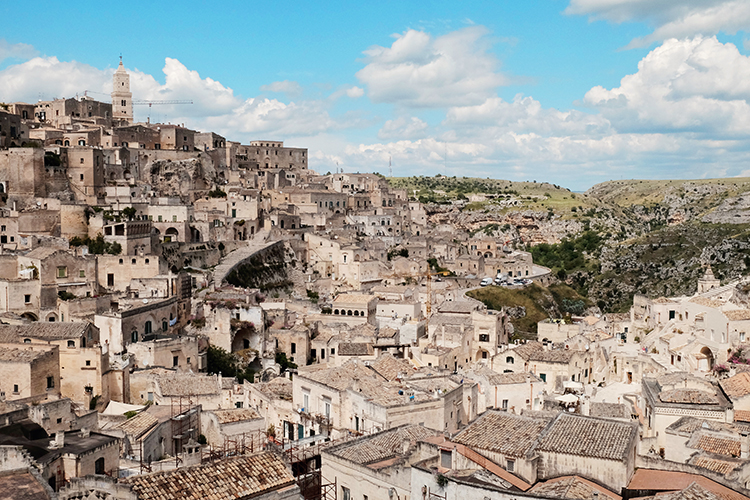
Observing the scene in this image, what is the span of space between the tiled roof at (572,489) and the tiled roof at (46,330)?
23374 mm

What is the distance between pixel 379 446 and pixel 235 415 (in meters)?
9.02

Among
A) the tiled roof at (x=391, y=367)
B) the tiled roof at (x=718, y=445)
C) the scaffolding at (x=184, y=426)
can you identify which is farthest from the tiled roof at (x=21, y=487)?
the tiled roof at (x=718, y=445)

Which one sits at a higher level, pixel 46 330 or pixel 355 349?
pixel 46 330

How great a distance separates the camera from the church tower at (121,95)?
90.2 metres

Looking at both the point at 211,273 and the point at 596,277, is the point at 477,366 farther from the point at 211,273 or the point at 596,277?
the point at 596,277

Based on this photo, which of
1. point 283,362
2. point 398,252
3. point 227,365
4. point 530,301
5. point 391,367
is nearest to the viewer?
point 391,367

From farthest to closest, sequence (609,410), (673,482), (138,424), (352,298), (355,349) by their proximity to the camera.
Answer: (352,298)
(355,349)
(609,410)
(138,424)
(673,482)

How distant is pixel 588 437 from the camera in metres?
18.1

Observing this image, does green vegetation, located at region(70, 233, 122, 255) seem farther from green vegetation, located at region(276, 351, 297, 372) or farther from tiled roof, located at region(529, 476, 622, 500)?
tiled roof, located at region(529, 476, 622, 500)

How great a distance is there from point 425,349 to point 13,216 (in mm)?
28628

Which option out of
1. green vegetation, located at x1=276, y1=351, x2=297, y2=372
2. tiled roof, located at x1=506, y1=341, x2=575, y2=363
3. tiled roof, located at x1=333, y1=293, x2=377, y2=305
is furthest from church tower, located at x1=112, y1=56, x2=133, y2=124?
tiled roof, located at x1=506, y1=341, x2=575, y2=363

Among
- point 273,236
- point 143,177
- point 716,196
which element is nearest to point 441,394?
point 273,236

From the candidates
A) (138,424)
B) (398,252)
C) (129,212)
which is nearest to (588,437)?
(138,424)

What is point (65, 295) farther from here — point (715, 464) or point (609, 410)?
point (715, 464)
